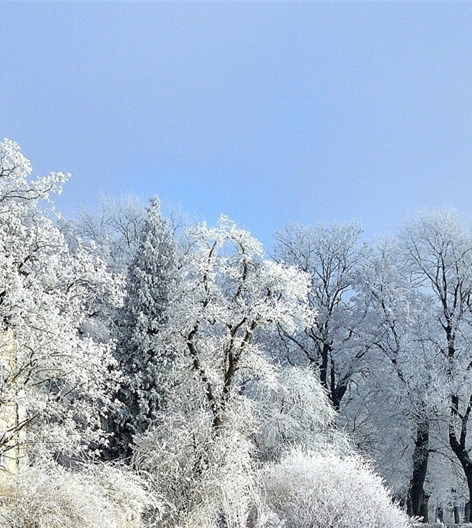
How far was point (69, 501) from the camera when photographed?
8.02m

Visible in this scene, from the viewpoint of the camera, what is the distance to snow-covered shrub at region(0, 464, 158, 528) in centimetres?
766

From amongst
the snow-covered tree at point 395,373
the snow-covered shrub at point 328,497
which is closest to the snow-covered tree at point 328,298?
the snow-covered tree at point 395,373

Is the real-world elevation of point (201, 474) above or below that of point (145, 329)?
below

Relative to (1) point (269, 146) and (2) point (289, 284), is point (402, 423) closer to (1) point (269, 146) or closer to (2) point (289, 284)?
(2) point (289, 284)

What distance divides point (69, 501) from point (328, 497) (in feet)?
16.6

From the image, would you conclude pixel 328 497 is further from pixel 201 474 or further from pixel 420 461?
pixel 420 461

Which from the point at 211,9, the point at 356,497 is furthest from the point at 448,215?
the point at 356,497

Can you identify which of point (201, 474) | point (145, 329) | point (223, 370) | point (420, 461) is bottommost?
point (201, 474)

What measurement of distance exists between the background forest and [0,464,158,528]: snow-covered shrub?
3 centimetres

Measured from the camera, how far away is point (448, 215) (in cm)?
1992

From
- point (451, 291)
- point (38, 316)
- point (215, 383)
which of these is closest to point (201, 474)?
point (215, 383)

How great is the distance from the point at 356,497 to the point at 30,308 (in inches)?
277

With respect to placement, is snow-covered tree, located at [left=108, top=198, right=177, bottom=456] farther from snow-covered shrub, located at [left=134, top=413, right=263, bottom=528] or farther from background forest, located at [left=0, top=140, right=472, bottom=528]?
snow-covered shrub, located at [left=134, top=413, right=263, bottom=528]

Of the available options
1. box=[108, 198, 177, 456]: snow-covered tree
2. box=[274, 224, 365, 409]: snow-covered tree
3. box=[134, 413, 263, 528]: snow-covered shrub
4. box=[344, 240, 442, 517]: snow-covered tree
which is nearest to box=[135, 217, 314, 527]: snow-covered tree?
box=[134, 413, 263, 528]: snow-covered shrub
